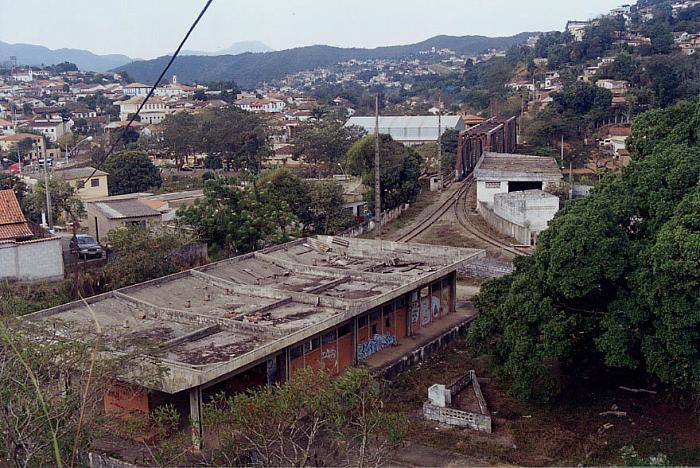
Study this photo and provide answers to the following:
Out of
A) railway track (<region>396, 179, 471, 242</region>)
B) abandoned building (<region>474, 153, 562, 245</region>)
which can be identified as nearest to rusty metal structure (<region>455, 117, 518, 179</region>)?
railway track (<region>396, 179, 471, 242</region>)

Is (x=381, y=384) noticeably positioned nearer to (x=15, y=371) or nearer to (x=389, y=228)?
(x=15, y=371)

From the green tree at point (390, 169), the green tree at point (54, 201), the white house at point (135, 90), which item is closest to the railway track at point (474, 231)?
the green tree at point (390, 169)

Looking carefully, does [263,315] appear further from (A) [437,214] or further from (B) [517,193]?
(A) [437,214]

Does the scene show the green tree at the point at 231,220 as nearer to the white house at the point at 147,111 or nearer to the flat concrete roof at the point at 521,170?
the flat concrete roof at the point at 521,170

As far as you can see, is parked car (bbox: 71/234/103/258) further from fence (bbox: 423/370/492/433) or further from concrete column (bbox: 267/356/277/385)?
fence (bbox: 423/370/492/433)

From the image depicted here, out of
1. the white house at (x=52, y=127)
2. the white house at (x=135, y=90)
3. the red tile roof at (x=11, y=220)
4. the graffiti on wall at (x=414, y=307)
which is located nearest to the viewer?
the graffiti on wall at (x=414, y=307)

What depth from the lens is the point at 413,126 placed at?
61.5 m

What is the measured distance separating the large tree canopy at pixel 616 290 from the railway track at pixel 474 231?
29.2 ft

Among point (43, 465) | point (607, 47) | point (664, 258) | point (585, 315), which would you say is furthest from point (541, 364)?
point (607, 47)

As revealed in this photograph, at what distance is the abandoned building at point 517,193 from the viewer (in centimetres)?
2752

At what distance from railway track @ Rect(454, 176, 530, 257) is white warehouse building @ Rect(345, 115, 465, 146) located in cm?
2409

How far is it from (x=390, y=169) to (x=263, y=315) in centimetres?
1810

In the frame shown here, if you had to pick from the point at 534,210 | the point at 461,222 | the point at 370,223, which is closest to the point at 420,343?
the point at 534,210

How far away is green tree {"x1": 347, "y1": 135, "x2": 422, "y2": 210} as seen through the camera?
31.6m
